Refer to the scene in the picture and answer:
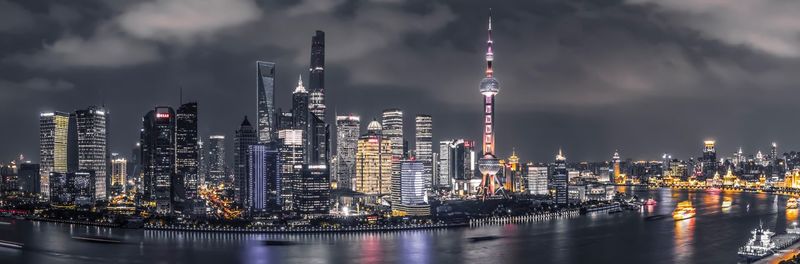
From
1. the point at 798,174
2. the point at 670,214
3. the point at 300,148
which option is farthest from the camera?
the point at 798,174

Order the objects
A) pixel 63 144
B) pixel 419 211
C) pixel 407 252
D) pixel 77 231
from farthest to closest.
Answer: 1. pixel 63 144
2. pixel 419 211
3. pixel 77 231
4. pixel 407 252

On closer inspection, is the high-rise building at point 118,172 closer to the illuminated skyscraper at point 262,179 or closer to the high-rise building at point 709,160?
the illuminated skyscraper at point 262,179

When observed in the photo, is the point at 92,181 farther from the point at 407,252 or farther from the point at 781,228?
the point at 781,228

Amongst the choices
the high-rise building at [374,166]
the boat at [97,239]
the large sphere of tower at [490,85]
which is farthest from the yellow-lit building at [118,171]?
the boat at [97,239]

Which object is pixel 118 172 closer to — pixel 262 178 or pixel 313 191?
pixel 262 178

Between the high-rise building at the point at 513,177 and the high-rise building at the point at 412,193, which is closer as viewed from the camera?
the high-rise building at the point at 412,193

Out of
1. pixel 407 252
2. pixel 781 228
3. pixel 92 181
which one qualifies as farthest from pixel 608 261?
pixel 92 181
